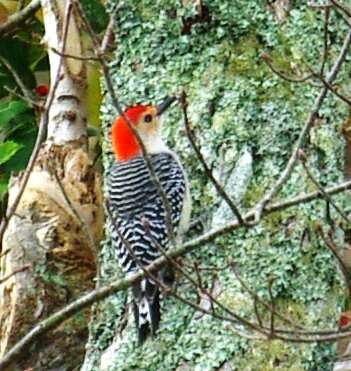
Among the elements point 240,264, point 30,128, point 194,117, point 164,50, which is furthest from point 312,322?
point 30,128

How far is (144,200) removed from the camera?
3744mm

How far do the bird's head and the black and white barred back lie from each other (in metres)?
0.03

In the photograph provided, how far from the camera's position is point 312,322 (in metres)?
3.36

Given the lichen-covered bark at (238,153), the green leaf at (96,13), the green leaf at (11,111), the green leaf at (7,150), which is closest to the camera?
the lichen-covered bark at (238,153)

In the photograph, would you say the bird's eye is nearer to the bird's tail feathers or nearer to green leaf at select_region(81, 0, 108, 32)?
the bird's tail feathers

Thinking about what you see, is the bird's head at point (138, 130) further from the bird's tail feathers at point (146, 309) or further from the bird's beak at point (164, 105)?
the bird's tail feathers at point (146, 309)

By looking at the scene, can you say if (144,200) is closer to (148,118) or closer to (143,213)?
(143,213)

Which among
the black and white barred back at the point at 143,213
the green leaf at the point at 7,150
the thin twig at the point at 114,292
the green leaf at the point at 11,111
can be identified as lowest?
the thin twig at the point at 114,292

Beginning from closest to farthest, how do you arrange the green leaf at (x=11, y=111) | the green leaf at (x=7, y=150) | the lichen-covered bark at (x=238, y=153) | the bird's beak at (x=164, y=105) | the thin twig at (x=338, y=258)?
the thin twig at (x=338, y=258) → the lichen-covered bark at (x=238, y=153) → the bird's beak at (x=164, y=105) → the green leaf at (x=7, y=150) → the green leaf at (x=11, y=111)

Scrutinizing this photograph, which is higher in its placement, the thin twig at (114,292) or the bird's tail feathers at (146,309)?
the bird's tail feathers at (146,309)

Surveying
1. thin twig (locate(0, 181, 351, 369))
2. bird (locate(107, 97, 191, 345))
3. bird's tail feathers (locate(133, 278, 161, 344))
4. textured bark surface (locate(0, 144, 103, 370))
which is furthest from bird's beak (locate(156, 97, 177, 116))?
thin twig (locate(0, 181, 351, 369))

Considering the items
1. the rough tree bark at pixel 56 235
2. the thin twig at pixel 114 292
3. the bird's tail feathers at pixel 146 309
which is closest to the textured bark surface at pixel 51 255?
the rough tree bark at pixel 56 235

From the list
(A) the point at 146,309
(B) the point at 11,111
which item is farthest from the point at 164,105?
(B) the point at 11,111

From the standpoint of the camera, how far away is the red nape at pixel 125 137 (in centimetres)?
370
